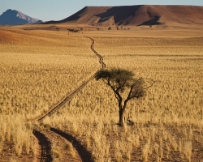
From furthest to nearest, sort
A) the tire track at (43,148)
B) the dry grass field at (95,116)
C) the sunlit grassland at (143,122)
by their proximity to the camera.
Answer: the sunlit grassland at (143,122) → the dry grass field at (95,116) → the tire track at (43,148)

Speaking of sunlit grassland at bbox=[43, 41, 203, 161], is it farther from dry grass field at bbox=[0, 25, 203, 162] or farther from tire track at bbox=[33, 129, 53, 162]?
tire track at bbox=[33, 129, 53, 162]

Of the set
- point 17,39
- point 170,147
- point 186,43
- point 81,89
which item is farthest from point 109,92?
point 186,43

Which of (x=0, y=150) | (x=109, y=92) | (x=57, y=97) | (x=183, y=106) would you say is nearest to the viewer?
(x=0, y=150)

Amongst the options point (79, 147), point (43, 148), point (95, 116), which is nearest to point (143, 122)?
point (95, 116)

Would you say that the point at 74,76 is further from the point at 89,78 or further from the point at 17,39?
the point at 17,39

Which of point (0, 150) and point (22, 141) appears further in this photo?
point (22, 141)

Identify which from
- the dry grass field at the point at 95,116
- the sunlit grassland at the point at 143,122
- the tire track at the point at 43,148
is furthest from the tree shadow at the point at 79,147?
the tire track at the point at 43,148

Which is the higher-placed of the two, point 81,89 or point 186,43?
point 186,43

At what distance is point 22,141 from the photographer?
1078 centimetres

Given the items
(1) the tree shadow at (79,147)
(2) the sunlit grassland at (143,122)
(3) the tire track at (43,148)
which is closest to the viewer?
(3) the tire track at (43,148)

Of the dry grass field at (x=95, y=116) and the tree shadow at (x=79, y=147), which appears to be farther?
the dry grass field at (x=95, y=116)

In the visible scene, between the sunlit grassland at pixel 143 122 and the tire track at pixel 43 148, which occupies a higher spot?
the tire track at pixel 43 148

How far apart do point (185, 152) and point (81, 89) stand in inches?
715

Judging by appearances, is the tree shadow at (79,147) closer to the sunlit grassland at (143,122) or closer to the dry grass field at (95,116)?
the dry grass field at (95,116)
